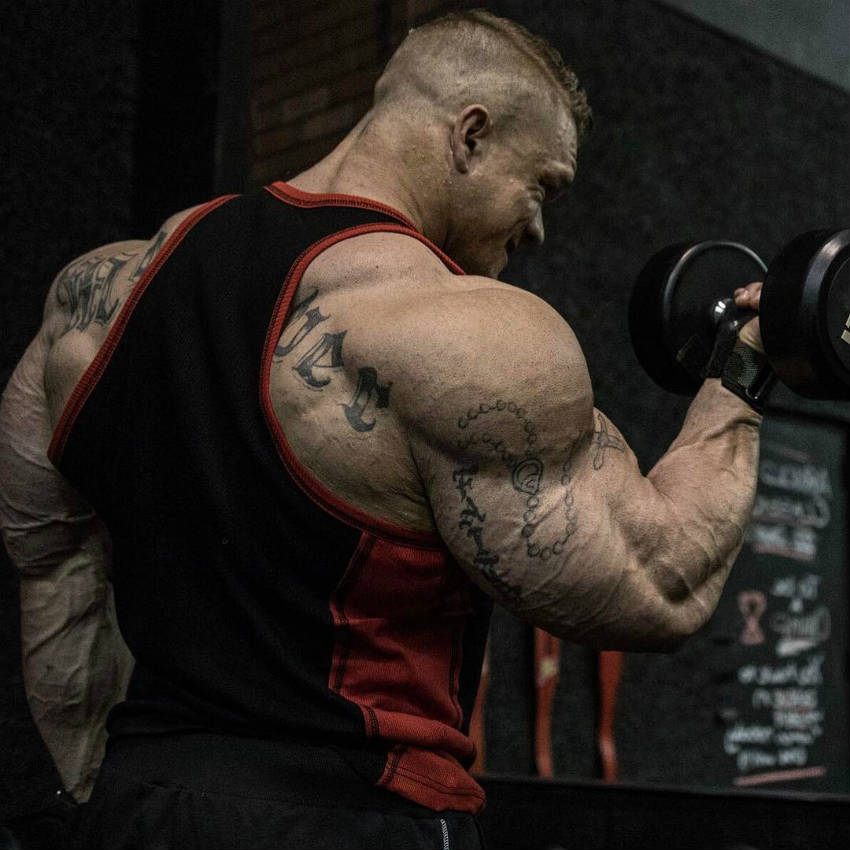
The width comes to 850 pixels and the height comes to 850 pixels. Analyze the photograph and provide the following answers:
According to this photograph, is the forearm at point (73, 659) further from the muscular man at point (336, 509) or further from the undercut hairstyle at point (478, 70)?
the undercut hairstyle at point (478, 70)

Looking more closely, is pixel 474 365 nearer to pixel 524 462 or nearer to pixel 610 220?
pixel 524 462

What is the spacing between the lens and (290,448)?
1.03 meters

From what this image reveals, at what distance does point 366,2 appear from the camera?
2.34 meters

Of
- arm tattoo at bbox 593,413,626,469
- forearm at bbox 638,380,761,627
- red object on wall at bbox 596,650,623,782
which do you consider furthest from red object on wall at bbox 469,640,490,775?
arm tattoo at bbox 593,413,626,469

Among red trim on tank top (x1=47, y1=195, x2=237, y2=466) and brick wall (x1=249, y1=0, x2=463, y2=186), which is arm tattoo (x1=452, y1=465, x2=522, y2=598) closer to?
red trim on tank top (x1=47, y1=195, x2=237, y2=466)

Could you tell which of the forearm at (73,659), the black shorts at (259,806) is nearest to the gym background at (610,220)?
the forearm at (73,659)

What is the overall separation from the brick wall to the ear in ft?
3.39

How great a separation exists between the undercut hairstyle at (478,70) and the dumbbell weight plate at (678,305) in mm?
292

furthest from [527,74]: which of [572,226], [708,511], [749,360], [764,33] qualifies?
[764,33]

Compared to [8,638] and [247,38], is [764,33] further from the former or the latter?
[8,638]

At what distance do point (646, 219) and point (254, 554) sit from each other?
7.44ft

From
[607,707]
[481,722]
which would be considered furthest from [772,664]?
[481,722]

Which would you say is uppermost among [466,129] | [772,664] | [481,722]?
[466,129]

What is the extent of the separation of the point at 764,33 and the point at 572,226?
0.96 metres
